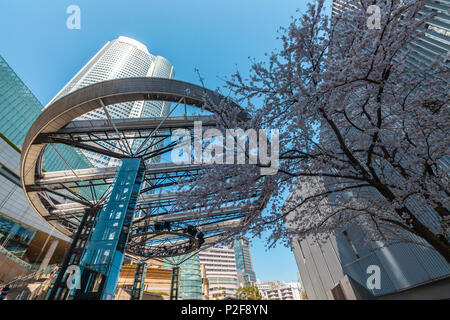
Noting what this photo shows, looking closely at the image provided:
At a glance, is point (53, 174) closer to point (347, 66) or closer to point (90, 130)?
point (90, 130)

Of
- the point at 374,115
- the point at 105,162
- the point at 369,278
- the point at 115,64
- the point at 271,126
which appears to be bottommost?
the point at 369,278

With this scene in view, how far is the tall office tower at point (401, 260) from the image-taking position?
8602 mm

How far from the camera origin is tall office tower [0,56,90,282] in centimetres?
3078

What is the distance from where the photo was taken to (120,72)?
101750 mm

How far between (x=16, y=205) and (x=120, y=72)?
8805cm

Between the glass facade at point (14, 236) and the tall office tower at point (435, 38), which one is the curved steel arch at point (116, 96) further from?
the glass facade at point (14, 236)

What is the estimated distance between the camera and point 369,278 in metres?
12.2

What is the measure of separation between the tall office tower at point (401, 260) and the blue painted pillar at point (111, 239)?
840 centimetres

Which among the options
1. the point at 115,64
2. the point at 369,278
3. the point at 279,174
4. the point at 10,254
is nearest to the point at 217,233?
the point at 369,278

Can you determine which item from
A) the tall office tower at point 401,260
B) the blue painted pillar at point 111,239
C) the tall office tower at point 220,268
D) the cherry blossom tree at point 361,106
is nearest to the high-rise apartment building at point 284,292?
the tall office tower at point 220,268

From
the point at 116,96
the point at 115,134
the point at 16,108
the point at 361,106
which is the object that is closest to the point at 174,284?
the point at 115,134

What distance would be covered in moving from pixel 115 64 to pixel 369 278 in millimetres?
128342

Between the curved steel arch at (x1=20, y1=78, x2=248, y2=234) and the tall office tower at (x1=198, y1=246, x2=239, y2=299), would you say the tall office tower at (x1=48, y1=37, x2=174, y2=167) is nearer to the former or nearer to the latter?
the curved steel arch at (x1=20, y1=78, x2=248, y2=234)

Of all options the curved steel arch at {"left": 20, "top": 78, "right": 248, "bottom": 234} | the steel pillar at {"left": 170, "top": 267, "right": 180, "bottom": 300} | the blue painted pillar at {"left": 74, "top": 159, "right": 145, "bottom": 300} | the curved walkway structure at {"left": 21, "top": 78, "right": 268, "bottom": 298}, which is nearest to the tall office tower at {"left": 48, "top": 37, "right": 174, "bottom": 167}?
the steel pillar at {"left": 170, "top": 267, "right": 180, "bottom": 300}
